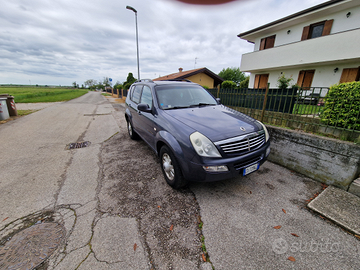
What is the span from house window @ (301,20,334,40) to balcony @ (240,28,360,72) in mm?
1275

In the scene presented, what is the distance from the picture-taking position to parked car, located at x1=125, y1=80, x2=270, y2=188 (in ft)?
7.13

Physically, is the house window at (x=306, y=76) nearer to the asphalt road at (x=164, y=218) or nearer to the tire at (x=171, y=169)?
the asphalt road at (x=164, y=218)

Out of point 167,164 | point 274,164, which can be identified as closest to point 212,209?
point 167,164

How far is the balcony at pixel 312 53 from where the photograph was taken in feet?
28.9

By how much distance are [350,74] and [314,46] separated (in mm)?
2829

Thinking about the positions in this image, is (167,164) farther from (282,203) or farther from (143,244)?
(282,203)

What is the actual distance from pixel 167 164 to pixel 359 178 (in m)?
3.33

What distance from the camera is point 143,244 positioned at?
178cm

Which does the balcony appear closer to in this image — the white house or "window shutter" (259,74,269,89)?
the white house

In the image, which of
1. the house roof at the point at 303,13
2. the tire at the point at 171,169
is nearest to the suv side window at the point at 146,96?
the tire at the point at 171,169

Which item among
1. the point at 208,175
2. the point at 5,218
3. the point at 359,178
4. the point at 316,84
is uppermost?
the point at 316,84

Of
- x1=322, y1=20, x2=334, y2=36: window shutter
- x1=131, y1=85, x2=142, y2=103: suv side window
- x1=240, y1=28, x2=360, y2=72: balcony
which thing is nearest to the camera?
x1=131, y1=85, x2=142, y2=103: suv side window

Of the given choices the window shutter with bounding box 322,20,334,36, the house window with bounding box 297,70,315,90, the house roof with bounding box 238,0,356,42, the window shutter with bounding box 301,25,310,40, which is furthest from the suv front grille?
the window shutter with bounding box 301,25,310,40

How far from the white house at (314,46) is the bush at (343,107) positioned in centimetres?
943
